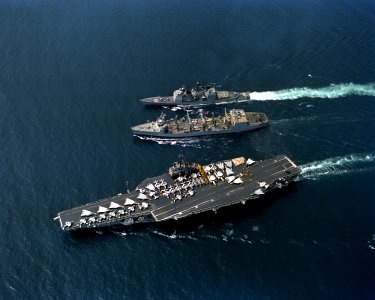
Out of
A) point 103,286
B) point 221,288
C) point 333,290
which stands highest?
point 103,286

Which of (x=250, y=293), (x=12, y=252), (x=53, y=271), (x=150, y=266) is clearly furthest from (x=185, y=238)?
(x=12, y=252)

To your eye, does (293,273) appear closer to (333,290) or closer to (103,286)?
(333,290)

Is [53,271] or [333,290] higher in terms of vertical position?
[53,271]

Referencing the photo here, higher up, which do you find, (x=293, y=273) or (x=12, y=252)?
(x=12, y=252)

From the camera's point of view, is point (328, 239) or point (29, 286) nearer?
point (29, 286)

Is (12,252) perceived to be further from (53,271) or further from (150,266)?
(150,266)

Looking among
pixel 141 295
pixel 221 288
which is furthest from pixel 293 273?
pixel 141 295

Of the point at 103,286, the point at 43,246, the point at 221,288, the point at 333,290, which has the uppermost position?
the point at 43,246

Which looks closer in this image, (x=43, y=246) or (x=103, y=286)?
(x=103, y=286)
